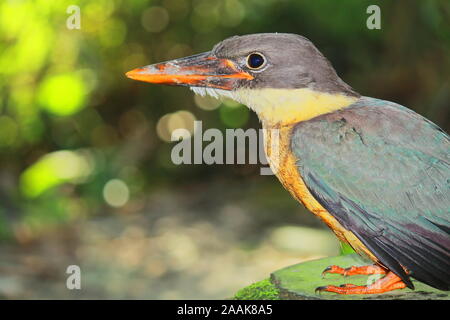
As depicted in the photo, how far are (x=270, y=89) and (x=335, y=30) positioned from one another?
4.18 m

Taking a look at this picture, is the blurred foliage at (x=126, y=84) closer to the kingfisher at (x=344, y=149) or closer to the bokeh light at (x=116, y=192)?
the bokeh light at (x=116, y=192)

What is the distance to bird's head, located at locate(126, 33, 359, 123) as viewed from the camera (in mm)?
3242

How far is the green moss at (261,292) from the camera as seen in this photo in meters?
3.74

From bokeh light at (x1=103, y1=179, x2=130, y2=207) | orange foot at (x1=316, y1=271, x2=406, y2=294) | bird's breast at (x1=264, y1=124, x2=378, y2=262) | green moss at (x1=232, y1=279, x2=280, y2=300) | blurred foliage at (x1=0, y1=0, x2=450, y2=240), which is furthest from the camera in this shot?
bokeh light at (x1=103, y1=179, x2=130, y2=207)

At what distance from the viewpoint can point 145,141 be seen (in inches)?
313

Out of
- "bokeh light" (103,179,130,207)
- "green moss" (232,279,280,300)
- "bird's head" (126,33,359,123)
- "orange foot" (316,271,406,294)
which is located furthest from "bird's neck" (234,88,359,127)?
"bokeh light" (103,179,130,207)

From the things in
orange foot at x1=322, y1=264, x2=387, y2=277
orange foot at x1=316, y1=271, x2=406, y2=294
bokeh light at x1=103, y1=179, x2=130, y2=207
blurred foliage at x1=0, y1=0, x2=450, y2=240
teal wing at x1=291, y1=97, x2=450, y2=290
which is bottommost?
orange foot at x1=316, y1=271, x2=406, y2=294

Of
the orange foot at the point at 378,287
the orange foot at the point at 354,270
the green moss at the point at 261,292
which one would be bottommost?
the orange foot at the point at 378,287

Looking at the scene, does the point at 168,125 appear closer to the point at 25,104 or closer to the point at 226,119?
the point at 226,119

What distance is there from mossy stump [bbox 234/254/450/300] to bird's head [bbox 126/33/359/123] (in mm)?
834

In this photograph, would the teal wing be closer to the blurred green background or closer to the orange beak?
the orange beak

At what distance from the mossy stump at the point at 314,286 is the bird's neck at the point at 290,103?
82cm

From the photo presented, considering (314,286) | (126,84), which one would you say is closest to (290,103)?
(314,286)

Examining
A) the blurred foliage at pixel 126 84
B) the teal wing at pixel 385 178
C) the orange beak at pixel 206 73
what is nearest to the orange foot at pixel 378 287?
the teal wing at pixel 385 178
